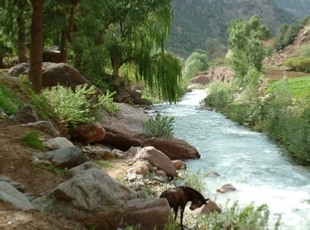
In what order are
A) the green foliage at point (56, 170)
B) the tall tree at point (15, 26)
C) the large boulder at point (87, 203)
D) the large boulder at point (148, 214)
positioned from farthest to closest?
the tall tree at point (15, 26)
the green foliage at point (56, 170)
the large boulder at point (148, 214)
the large boulder at point (87, 203)

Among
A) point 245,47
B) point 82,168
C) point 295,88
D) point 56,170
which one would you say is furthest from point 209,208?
point 245,47

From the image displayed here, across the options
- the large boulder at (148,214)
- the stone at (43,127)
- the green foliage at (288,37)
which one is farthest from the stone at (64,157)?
the green foliage at (288,37)

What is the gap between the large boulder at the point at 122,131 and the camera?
8913mm

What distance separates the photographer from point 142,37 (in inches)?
714

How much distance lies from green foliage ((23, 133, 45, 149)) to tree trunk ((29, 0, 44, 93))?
11.7ft

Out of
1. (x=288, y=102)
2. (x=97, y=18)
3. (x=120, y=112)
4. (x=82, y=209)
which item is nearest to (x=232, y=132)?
(x=288, y=102)

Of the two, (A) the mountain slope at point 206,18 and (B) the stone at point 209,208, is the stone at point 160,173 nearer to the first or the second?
(B) the stone at point 209,208

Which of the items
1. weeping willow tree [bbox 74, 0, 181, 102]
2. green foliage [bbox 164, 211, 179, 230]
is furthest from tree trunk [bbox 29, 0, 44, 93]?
weeping willow tree [bbox 74, 0, 181, 102]

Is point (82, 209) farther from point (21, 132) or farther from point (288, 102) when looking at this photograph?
point (288, 102)

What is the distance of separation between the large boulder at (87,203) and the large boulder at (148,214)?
0.54 meters

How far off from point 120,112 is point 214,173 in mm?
4014

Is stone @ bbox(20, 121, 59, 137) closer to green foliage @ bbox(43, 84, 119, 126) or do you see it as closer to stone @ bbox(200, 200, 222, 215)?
green foliage @ bbox(43, 84, 119, 126)

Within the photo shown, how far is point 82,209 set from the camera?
10.6 ft

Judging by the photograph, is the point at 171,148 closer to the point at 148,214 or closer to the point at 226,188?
the point at 226,188
